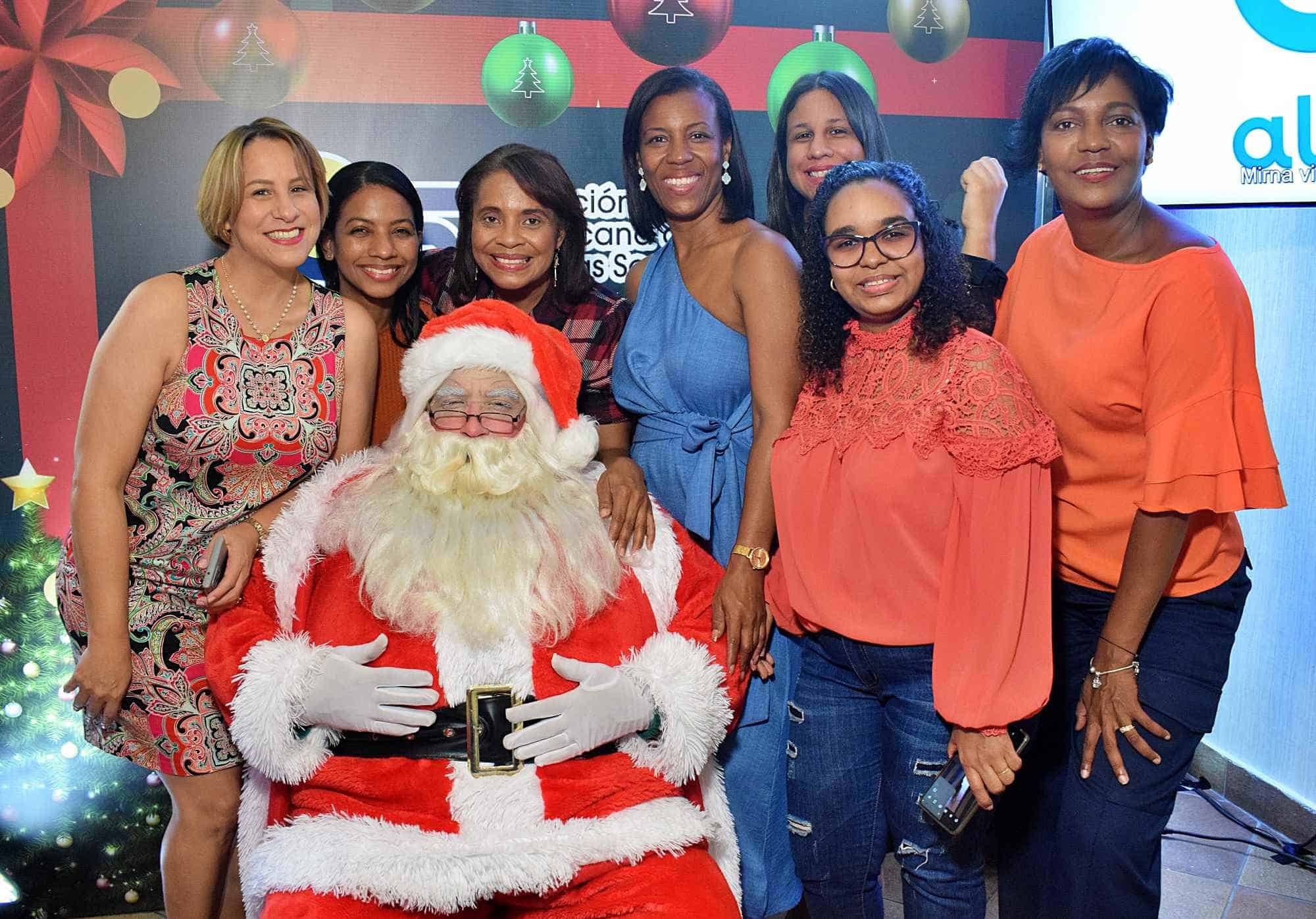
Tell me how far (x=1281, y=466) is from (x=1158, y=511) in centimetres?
200

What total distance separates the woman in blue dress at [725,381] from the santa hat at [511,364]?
11.0 inches

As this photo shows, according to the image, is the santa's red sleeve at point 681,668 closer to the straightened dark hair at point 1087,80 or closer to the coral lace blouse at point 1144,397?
the coral lace blouse at point 1144,397

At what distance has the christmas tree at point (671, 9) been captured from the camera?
369cm

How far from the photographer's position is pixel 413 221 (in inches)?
128

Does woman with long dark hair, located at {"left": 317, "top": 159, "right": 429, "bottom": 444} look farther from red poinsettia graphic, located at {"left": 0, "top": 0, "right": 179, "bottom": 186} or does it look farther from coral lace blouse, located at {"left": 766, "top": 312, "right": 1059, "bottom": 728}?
coral lace blouse, located at {"left": 766, "top": 312, "right": 1059, "bottom": 728}

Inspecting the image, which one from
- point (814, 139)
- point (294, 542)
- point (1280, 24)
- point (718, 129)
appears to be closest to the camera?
point (294, 542)

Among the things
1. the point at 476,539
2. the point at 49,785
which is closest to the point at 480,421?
the point at 476,539

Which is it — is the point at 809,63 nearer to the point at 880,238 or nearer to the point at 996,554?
the point at 880,238

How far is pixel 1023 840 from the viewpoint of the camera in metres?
2.96

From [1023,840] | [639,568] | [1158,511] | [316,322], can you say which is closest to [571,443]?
[639,568]

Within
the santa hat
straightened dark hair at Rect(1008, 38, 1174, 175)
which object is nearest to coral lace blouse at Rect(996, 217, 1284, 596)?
straightened dark hair at Rect(1008, 38, 1174, 175)

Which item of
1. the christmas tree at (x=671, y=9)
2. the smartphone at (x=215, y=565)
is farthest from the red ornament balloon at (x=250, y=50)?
the smartphone at (x=215, y=565)

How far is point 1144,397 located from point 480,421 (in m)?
1.52

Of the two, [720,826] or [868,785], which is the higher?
[868,785]
